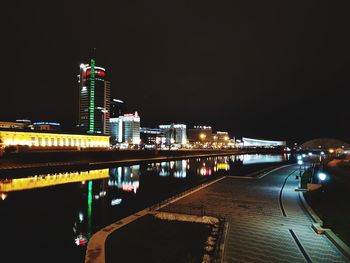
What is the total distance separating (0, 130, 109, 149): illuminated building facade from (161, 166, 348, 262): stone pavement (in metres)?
61.8

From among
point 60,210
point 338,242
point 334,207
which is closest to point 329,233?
point 338,242

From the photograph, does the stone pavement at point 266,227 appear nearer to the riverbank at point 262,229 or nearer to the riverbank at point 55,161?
the riverbank at point 262,229

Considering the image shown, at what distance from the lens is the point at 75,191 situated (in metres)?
25.9

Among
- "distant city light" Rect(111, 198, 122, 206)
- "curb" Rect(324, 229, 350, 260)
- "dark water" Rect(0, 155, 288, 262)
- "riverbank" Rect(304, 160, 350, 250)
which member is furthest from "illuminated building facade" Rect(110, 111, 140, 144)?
"curb" Rect(324, 229, 350, 260)

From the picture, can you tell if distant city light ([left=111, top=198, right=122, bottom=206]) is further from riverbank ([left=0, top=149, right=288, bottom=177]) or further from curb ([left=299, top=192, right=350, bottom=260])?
riverbank ([left=0, top=149, right=288, bottom=177])

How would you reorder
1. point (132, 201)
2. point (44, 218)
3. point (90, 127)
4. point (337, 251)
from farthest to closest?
1. point (90, 127)
2. point (132, 201)
3. point (44, 218)
4. point (337, 251)

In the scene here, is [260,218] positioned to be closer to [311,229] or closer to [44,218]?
[311,229]

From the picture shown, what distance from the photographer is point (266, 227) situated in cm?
1150

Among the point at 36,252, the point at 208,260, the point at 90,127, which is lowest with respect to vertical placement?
the point at 36,252

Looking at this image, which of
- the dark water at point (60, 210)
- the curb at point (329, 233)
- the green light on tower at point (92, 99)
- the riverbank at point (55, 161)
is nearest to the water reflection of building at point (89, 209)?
the dark water at point (60, 210)

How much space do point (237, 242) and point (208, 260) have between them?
1755 mm

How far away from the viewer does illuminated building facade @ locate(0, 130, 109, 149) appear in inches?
2911

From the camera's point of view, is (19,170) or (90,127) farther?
(90,127)

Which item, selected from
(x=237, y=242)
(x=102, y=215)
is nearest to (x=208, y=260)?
(x=237, y=242)
